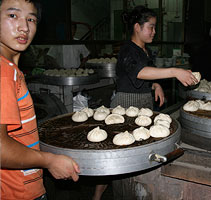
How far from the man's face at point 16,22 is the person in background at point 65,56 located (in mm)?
4100

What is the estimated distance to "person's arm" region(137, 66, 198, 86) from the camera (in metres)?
2.04

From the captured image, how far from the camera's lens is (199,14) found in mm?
8039

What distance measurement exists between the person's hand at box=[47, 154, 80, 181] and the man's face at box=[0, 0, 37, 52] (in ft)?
2.10

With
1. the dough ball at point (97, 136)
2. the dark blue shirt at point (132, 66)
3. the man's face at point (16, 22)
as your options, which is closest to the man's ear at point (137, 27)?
the dark blue shirt at point (132, 66)

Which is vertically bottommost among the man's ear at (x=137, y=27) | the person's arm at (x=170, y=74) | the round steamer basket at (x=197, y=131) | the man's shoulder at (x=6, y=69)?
the round steamer basket at (x=197, y=131)

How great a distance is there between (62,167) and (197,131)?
4.08ft

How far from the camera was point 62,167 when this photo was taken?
1.29m

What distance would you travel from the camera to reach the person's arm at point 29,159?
3.51 ft

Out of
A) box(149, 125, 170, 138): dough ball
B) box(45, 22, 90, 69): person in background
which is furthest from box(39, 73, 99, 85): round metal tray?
box(149, 125, 170, 138): dough ball

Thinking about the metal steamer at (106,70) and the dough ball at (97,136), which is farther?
the metal steamer at (106,70)

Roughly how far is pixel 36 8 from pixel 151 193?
175 centimetres

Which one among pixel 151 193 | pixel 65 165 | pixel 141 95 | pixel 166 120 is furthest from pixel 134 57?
pixel 65 165

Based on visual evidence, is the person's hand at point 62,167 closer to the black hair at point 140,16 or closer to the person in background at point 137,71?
the person in background at point 137,71

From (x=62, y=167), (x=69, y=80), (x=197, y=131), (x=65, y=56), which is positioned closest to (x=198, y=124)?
(x=197, y=131)
